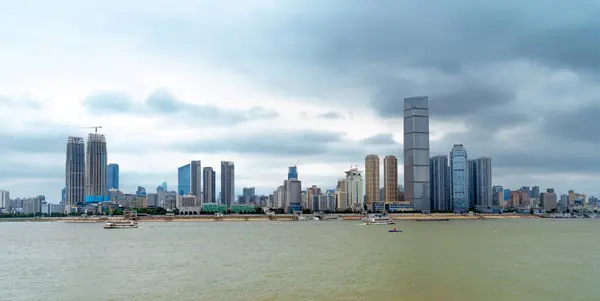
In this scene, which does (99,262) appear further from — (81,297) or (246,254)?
(81,297)

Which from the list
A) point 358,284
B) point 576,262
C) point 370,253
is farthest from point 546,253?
point 358,284

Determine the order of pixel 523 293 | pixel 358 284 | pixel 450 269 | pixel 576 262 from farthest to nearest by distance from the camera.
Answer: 1. pixel 576 262
2. pixel 450 269
3. pixel 358 284
4. pixel 523 293

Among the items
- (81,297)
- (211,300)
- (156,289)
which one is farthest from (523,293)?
(81,297)

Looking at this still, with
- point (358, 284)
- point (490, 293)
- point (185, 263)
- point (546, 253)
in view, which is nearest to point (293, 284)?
point (358, 284)

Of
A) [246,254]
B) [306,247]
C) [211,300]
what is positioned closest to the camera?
[211,300]

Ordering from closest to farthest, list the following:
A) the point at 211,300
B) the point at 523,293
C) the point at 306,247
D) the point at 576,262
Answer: the point at 211,300
the point at 523,293
the point at 576,262
the point at 306,247

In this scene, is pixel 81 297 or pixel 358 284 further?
pixel 358 284

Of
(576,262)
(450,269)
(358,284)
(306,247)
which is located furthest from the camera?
(306,247)

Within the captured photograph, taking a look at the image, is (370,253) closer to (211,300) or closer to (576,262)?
(576,262)

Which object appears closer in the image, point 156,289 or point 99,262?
point 156,289
